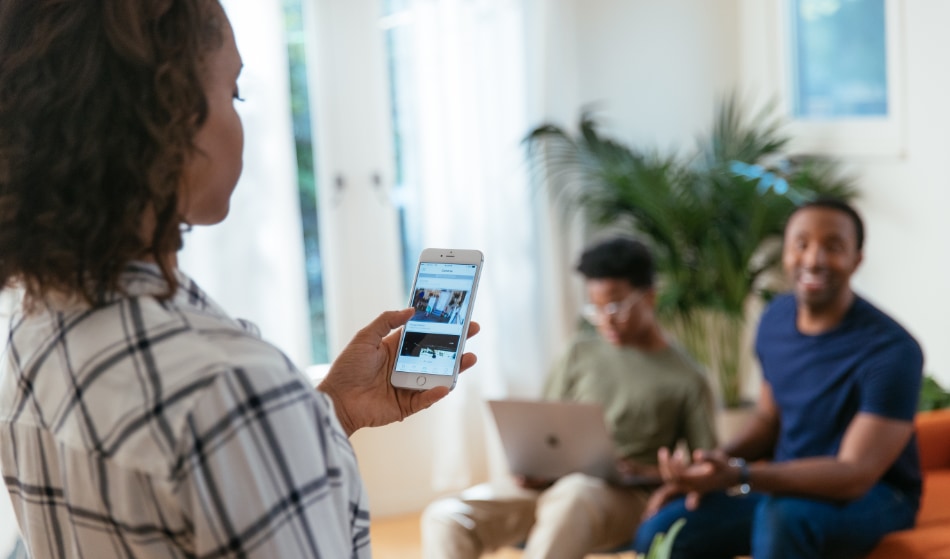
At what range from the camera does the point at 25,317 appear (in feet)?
3.03

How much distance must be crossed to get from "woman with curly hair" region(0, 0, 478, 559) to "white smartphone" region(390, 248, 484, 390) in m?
0.36

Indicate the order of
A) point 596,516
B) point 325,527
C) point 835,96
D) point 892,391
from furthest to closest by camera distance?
1. point 835,96
2. point 596,516
3. point 892,391
4. point 325,527

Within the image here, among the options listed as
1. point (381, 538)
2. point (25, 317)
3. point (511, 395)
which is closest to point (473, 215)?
point (511, 395)

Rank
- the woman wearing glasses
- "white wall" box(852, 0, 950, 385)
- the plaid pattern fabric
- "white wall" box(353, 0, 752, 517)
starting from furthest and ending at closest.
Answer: "white wall" box(353, 0, 752, 517), "white wall" box(852, 0, 950, 385), the woman wearing glasses, the plaid pattern fabric

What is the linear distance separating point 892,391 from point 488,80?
7.08 feet

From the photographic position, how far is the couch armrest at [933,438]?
2.96 m

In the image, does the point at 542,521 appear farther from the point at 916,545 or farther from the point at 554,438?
the point at 916,545

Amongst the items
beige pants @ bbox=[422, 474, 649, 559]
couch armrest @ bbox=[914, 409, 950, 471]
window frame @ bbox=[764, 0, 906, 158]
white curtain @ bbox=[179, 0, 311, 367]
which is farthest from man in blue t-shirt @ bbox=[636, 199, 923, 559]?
white curtain @ bbox=[179, 0, 311, 367]

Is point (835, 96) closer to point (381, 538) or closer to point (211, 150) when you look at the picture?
point (381, 538)

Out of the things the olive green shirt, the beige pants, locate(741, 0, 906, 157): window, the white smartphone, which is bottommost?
the beige pants

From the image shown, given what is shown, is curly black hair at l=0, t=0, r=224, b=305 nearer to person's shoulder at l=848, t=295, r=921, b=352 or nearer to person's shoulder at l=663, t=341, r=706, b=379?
person's shoulder at l=848, t=295, r=921, b=352

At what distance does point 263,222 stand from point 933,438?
7.11 ft

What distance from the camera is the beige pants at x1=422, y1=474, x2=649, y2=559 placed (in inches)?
108

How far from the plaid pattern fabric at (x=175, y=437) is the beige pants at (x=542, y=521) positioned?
1912mm
